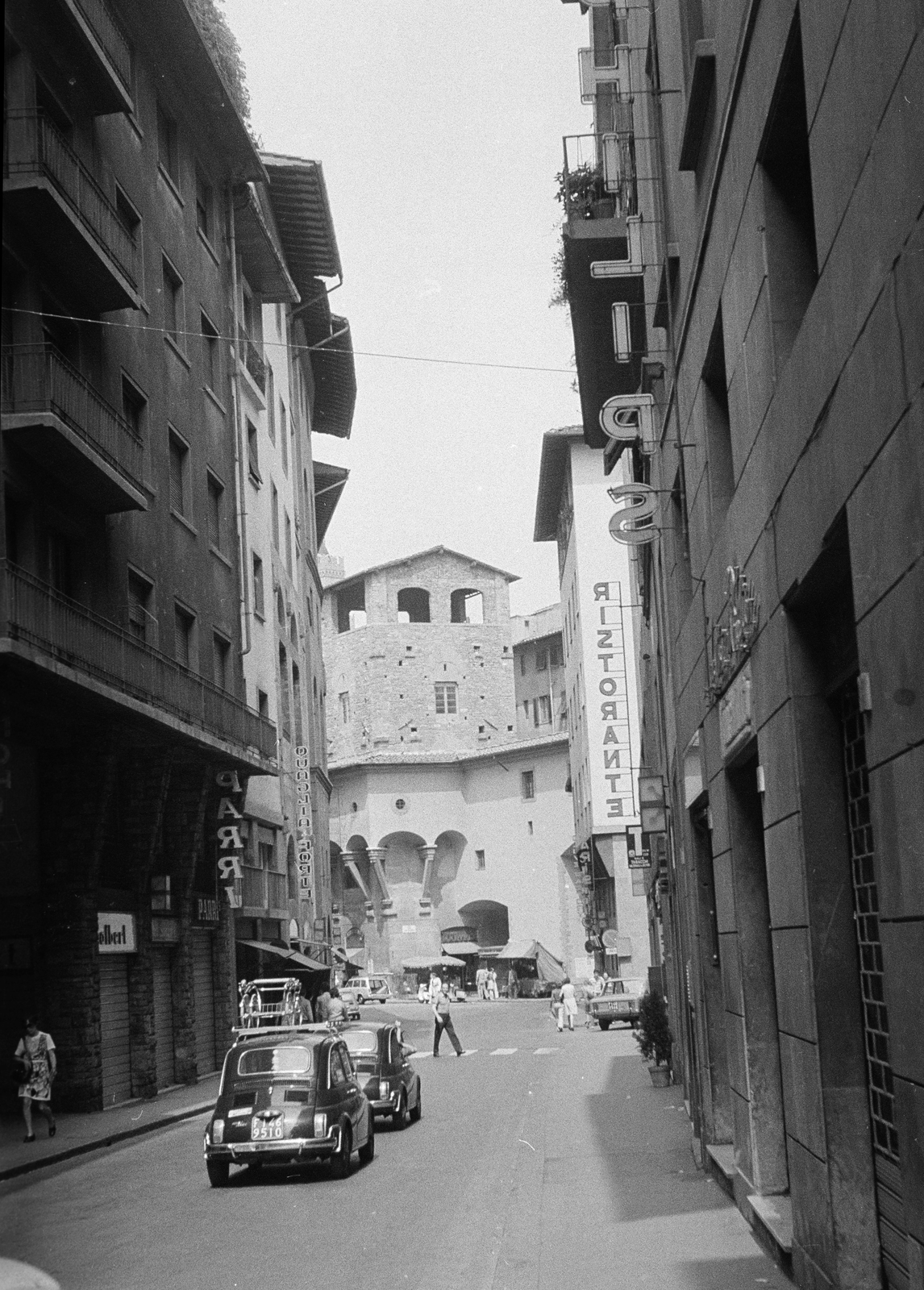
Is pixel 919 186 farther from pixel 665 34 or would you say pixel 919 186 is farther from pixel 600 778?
pixel 600 778

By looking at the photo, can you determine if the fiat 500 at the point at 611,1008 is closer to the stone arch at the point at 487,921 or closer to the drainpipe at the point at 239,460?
the drainpipe at the point at 239,460

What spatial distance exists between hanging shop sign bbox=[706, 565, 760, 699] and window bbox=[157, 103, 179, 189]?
71.8ft

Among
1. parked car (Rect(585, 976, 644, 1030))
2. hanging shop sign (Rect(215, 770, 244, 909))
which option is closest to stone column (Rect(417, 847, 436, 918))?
parked car (Rect(585, 976, 644, 1030))

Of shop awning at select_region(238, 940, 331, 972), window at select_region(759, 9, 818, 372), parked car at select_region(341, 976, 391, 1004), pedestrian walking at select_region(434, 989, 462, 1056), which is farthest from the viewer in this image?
parked car at select_region(341, 976, 391, 1004)

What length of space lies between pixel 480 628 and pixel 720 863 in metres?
77.4

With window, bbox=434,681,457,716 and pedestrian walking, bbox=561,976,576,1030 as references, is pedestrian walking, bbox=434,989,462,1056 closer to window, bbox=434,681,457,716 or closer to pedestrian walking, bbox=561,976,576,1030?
pedestrian walking, bbox=561,976,576,1030

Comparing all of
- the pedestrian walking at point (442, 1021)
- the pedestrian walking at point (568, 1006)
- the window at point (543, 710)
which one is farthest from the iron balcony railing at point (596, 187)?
the window at point (543, 710)

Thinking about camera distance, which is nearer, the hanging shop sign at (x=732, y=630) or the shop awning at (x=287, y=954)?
the hanging shop sign at (x=732, y=630)

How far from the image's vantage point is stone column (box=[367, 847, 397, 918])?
270 ft

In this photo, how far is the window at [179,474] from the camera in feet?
99.8

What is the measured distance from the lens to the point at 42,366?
21.0m

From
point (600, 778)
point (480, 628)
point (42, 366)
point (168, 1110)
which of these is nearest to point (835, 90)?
point (42, 366)

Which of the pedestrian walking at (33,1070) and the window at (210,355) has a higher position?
the window at (210,355)

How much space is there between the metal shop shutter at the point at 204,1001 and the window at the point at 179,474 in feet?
27.5
